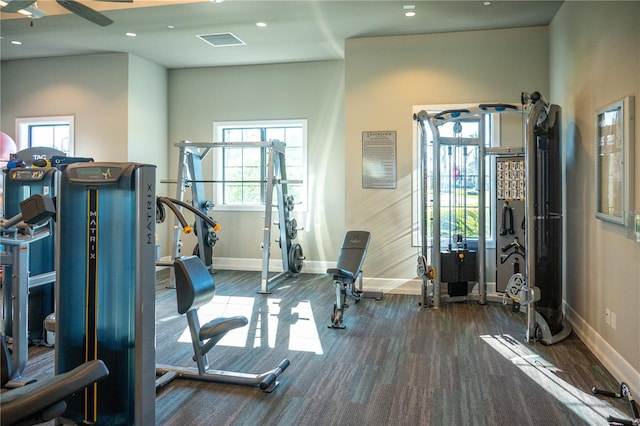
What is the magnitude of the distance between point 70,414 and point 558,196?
3.80 m

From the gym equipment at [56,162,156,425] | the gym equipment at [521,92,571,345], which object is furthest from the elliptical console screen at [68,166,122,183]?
the gym equipment at [521,92,571,345]

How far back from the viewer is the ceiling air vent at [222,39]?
576cm

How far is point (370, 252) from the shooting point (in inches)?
226

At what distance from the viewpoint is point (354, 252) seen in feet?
16.4

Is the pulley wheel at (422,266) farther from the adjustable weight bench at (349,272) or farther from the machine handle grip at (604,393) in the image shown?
the machine handle grip at (604,393)

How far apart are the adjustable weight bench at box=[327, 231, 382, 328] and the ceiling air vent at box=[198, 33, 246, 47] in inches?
110

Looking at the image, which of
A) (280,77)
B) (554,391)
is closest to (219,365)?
(554,391)

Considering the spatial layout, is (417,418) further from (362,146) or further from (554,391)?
(362,146)

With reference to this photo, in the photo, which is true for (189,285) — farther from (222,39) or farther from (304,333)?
(222,39)

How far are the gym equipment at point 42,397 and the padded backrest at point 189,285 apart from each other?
92cm

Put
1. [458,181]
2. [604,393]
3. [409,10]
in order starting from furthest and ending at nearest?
[458,181] → [409,10] → [604,393]

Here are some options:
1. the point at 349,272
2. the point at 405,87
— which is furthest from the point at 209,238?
the point at 405,87

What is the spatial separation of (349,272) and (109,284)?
260cm

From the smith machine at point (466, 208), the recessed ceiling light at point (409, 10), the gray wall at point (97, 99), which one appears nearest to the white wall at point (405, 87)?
the smith machine at point (466, 208)
